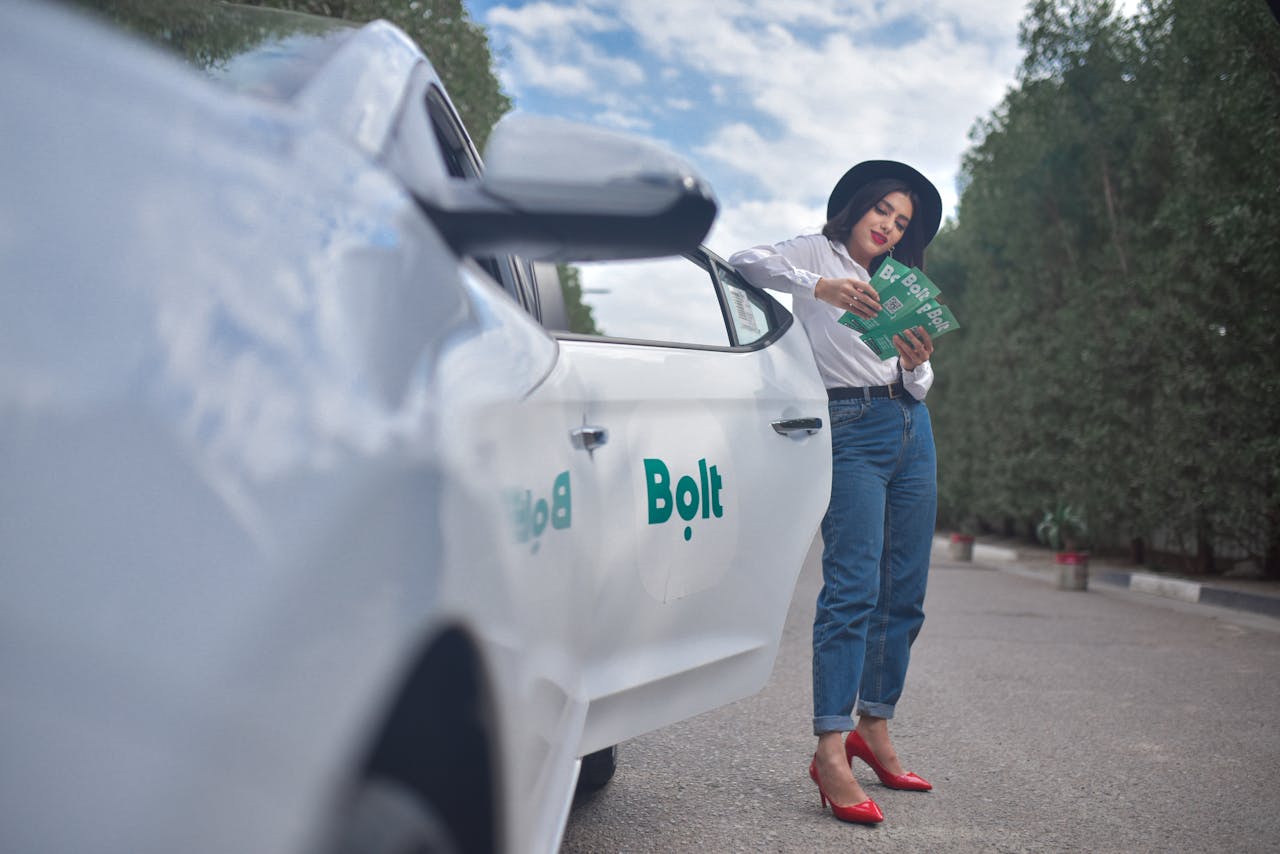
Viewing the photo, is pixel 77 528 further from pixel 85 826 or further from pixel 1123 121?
pixel 1123 121

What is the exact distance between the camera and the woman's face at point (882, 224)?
362 cm

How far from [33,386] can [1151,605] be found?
10627 mm

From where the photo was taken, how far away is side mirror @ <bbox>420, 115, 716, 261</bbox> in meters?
1.26

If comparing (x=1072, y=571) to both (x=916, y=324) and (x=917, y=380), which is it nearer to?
(x=917, y=380)

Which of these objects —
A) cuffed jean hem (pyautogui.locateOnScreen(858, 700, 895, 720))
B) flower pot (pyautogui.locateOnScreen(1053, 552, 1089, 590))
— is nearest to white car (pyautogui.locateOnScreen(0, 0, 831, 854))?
cuffed jean hem (pyautogui.locateOnScreen(858, 700, 895, 720))

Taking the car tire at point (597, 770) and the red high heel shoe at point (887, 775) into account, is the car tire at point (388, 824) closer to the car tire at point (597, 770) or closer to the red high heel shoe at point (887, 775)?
the car tire at point (597, 770)

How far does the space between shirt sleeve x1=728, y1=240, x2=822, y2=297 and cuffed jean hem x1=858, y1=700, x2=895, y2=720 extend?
131cm

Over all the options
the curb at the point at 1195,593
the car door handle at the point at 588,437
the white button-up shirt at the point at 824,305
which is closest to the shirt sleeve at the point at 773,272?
the white button-up shirt at the point at 824,305

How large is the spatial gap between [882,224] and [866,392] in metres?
0.60

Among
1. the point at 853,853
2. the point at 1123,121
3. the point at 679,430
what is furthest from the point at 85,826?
the point at 1123,121

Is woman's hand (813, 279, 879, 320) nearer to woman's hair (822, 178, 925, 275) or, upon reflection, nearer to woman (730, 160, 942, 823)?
woman (730, 160, 942, 823)

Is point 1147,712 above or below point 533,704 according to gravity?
below

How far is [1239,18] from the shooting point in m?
10.1

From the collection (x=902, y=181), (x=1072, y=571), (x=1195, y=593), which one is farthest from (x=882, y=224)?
(x=1072, y=571)
